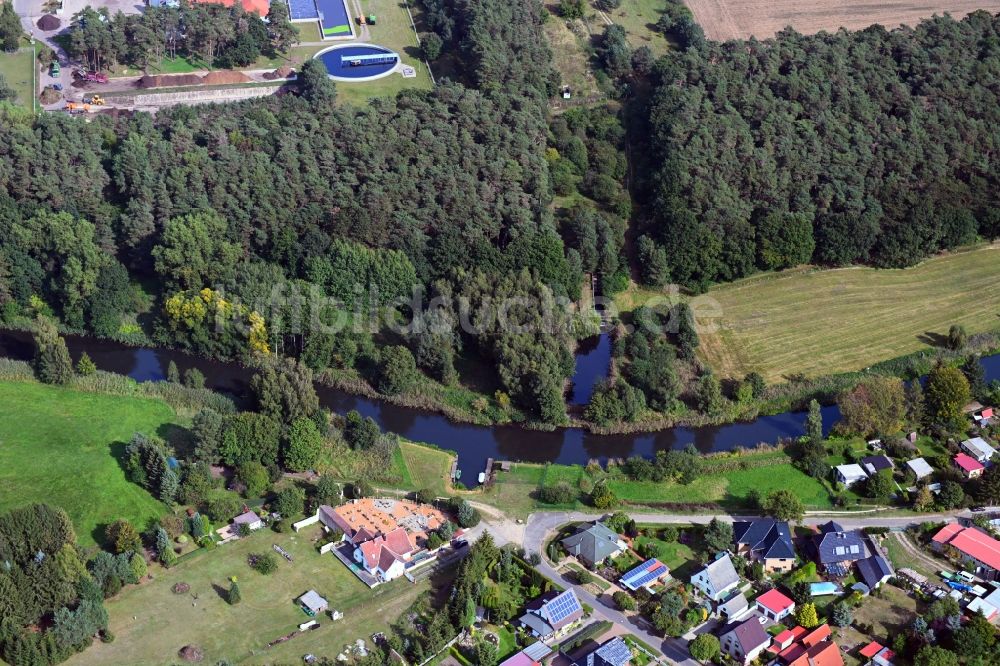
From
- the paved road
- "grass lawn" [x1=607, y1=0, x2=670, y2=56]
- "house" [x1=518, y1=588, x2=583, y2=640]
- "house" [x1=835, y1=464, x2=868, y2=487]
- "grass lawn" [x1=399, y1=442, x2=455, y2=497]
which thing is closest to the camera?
"house" [x1=518, y1=588, x2=583, y2=640]

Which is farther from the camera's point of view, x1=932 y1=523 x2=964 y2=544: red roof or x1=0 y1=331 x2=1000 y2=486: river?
x1=0 y1=331 x2=1000 y2=486: river

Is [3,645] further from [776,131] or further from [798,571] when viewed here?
[776,131]

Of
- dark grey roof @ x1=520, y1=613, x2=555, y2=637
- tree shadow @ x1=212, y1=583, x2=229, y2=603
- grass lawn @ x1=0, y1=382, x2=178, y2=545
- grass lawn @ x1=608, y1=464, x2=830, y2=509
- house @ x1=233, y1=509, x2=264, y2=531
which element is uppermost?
grass lawn @ x1=0, y1=382, x2=178, y2=545

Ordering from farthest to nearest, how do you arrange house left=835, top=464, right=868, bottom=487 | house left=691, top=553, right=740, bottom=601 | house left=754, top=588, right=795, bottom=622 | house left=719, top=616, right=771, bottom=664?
1. house left=835, top=464, right=868, bottom=487
2. house left=691, top=553, right=740, bottom=601
3. house left=754, top=588, right=795, bottom=622
4. house left=719, top=616, right=771, bottom=664

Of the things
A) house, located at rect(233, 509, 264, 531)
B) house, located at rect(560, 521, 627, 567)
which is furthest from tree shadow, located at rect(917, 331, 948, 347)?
house, located at rect(233, 509, 264, 531)

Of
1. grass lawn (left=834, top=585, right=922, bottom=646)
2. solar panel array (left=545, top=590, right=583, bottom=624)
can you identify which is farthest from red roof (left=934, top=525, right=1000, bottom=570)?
solar panel array (left=545, top=590, right=583, bottom=624)

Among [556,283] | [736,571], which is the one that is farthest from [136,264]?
[736,571]

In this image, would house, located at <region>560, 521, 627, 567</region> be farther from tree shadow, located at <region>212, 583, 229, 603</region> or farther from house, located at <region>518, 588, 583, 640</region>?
tree shadow, located at <region>212, 583, 229, 603</region>

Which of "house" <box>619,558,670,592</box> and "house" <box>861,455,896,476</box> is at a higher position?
"house" <box>619,558,670,592</box>
